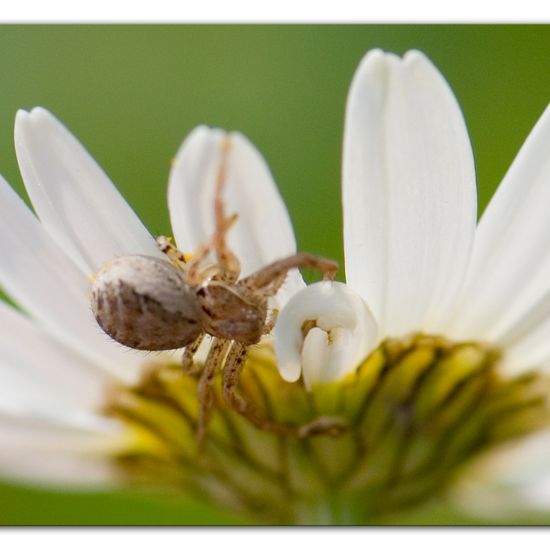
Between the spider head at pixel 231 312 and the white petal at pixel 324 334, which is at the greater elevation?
the spider head at pixel 231 312

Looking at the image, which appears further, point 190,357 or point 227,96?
point 227,96

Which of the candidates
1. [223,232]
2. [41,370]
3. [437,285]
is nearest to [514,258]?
[437,285]

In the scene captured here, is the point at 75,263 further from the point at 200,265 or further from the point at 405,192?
the point at 405,192

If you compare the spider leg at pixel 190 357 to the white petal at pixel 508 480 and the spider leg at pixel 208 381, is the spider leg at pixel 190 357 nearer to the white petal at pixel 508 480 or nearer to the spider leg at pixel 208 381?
the spider leg at pixel 208 381

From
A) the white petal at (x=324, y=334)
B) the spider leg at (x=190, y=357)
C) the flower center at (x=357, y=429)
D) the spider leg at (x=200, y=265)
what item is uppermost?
the spider leg at (x=200, y=265)

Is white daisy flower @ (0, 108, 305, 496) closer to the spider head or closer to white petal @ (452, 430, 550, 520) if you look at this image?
the spider head
